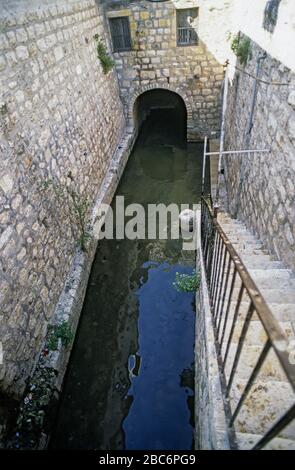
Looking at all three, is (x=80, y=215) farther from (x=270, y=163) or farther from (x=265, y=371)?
(x=265, y=371)

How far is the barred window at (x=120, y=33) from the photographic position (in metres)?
9.01

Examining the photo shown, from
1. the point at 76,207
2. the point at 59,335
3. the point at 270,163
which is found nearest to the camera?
the point at 270,163

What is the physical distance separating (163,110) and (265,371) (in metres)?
12.7

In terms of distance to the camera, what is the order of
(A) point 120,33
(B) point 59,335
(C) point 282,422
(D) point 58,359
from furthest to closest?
(A) point 120,33, (B) point 59,335, (D) point 58,359, (C) point 282,422

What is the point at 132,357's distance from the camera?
4805 mm

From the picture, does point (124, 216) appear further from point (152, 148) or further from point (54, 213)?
point (152, 148)

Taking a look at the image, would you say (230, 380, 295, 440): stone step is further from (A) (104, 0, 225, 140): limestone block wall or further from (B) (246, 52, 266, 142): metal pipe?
(A) (104, 0, 225, 140): limestone block wall

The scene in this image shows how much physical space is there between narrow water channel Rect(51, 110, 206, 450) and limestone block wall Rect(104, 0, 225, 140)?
5.68 meters

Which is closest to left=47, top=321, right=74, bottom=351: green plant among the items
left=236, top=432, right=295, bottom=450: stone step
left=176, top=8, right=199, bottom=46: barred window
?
left=236, top=432, right=295, bottom=450: stone step

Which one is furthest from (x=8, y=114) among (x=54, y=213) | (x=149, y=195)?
(x=149, y=195)

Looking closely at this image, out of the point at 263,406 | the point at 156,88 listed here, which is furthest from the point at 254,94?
the point at 156,88

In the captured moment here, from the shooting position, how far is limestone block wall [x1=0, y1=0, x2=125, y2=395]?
382 cm

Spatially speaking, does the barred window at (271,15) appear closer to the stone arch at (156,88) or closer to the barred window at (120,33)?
the stone arch at (156,88)
